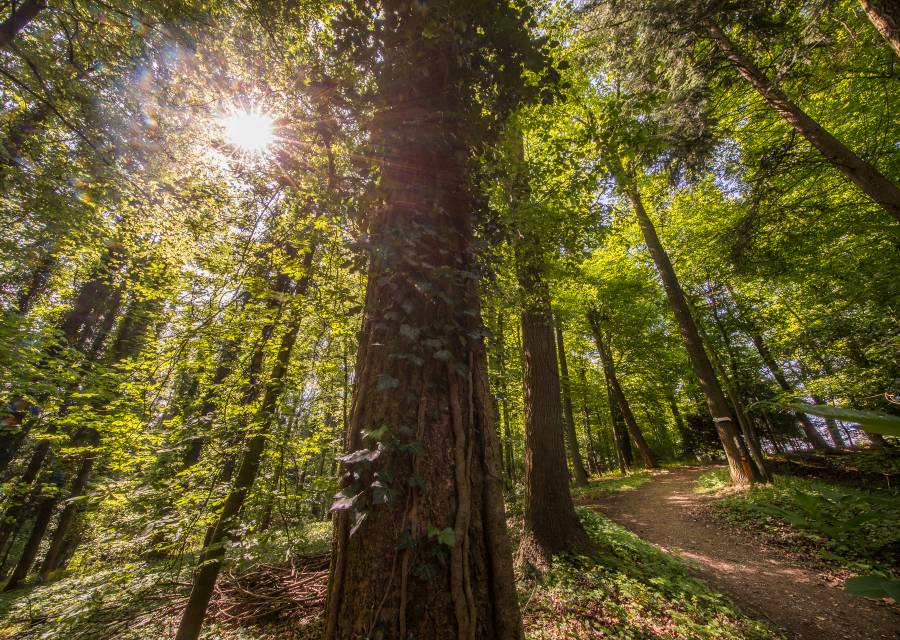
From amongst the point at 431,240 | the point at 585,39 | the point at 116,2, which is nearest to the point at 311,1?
the point at 116,2

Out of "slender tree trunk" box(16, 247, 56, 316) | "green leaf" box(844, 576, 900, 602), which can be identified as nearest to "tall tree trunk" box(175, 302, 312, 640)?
"green leaf" box(844, 576, 900, 602)

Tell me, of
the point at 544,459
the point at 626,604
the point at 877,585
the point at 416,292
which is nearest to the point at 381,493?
the point at 416,292

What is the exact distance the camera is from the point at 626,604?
402 centimetres

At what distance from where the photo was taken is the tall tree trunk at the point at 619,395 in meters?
14.1

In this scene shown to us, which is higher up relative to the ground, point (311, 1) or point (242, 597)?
point (311, 1)

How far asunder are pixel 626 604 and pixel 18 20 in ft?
38.1

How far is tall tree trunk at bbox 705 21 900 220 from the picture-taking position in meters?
5.39

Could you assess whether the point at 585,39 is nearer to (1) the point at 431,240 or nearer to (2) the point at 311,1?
(2) the point at 311,1

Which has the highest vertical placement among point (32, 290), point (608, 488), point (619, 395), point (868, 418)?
point (32, 290)

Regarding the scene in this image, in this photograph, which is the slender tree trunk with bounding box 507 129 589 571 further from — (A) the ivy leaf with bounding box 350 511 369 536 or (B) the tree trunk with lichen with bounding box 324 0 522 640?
(A) the ivy leaf with bounding box 350 511 369 536

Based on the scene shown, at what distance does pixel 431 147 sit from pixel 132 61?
5696 mm

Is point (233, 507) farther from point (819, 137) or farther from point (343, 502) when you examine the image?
point (819, 137)

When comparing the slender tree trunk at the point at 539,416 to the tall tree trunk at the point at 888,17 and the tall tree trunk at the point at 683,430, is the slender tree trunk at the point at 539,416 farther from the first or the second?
the tall tree trunk at the point at 683,430

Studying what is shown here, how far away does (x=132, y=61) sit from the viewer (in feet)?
17.0
